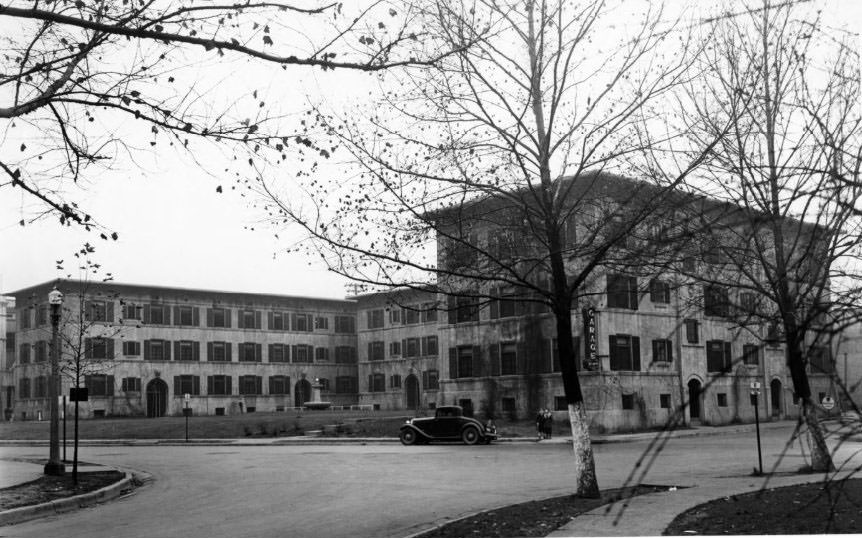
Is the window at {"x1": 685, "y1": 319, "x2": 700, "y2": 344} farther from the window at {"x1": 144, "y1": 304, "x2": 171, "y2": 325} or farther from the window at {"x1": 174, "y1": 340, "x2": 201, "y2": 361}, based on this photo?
the window at {"x1": 144, "y1": 304, "x2": 171, "y2": 325}

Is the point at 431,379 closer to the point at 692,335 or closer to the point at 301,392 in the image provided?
the point at 301,392

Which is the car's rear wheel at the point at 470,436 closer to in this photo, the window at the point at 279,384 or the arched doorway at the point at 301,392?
the window at the point at 279,384

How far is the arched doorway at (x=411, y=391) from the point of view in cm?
7981

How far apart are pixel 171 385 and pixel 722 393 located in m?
44.7

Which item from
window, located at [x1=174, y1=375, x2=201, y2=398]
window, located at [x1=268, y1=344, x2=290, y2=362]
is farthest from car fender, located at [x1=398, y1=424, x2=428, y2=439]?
window, located at [x1=268, y1=344, x2=290, y2=362]

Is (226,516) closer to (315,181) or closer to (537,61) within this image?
(315,181)

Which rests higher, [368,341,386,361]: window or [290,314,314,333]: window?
[290,314,314,333]: window

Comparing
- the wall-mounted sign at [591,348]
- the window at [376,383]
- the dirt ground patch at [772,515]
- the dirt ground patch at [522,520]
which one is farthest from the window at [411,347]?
the dirt ground patch at [772,515]

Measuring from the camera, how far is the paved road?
13.5 meters

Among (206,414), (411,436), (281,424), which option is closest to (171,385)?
(206,414)

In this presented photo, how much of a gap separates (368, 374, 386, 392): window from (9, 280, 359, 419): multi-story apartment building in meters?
3.07

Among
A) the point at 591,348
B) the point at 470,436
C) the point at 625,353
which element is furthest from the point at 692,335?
the point at 470,436

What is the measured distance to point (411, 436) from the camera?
39781mm

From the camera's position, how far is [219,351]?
261 feet
